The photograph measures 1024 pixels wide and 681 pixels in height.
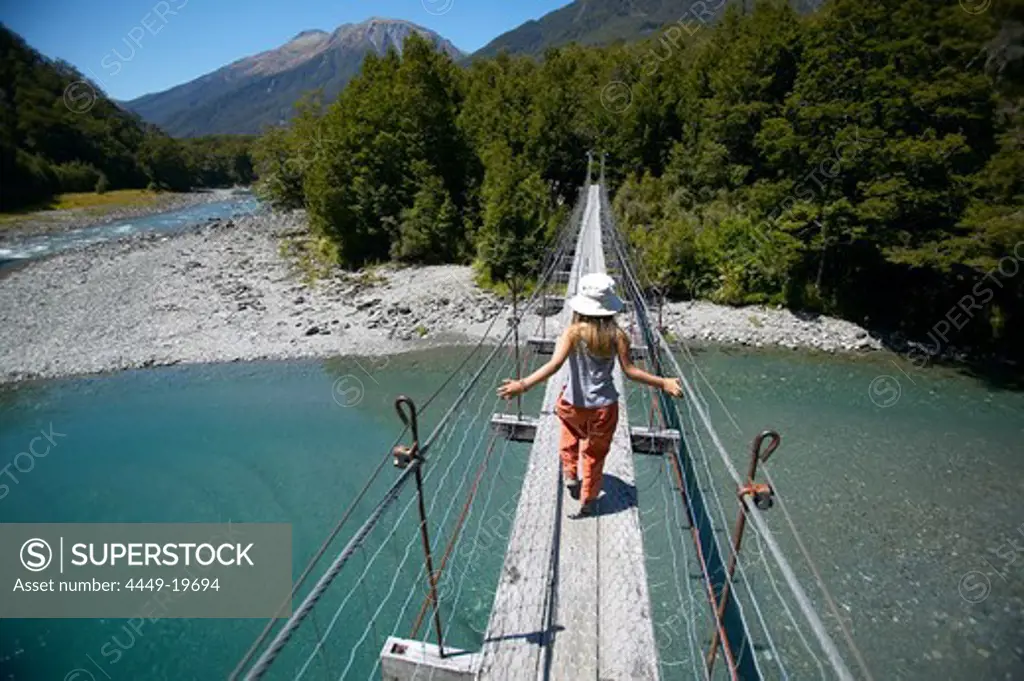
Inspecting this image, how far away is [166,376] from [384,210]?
26.7 ft

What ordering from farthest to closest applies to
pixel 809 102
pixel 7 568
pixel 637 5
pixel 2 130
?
1. pixel 637 5
2. pixel 2 130
3. pixel 809 102
4. pixel 7 568

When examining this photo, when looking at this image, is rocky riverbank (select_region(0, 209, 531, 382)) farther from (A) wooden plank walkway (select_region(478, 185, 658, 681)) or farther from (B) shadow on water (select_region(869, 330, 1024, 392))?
(A) wooden plank walkway (select_region(478, 185, 658, 681))

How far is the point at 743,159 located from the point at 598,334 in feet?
47.0

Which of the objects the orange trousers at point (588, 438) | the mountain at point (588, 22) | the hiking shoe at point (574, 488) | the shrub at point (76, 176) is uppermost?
the mountain at point (588, 22)

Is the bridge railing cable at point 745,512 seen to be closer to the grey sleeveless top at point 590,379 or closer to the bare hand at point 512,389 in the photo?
the grey sleeveless top at point 590,379

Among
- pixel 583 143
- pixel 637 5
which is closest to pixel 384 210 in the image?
pixel 583 143

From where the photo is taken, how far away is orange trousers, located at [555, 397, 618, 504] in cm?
232

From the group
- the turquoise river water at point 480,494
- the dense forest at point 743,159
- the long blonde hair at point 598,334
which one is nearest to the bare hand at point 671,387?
the long blonde hair at point 598,334

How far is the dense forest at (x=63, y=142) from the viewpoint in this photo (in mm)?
30891

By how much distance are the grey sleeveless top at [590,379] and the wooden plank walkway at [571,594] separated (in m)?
→ 0.64

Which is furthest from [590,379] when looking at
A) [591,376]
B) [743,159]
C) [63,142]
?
[63,142]

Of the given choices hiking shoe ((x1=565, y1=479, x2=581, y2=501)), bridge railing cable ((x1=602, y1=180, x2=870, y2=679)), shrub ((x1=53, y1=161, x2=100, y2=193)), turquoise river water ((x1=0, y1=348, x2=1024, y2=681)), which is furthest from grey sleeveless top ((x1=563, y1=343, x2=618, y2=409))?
shrub ((x1=53, y1=161, x2=100, y2=193))

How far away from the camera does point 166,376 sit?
10125 mm

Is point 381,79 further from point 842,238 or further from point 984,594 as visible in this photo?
point 984,594
